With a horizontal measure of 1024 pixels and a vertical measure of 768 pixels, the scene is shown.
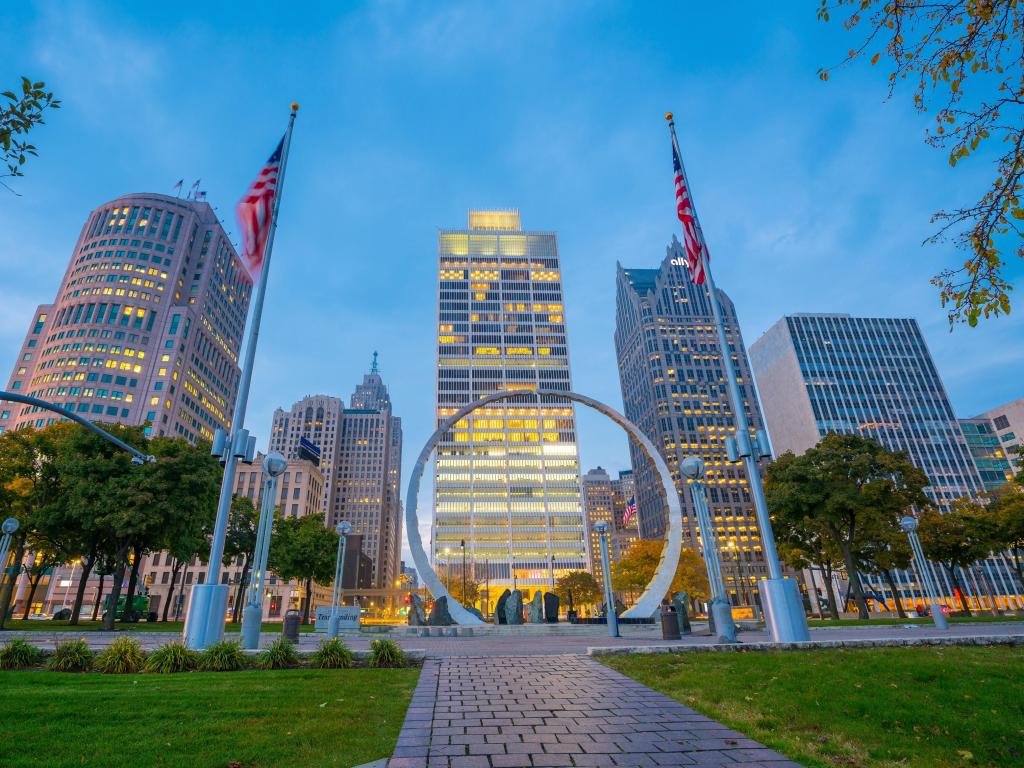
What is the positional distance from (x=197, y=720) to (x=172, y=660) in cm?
562

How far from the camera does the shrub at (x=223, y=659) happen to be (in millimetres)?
11086

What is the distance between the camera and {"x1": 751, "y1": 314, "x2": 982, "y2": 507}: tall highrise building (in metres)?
126

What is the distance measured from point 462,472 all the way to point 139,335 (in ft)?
252

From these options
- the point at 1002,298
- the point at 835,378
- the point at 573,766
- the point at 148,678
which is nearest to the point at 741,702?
the point at 573,766

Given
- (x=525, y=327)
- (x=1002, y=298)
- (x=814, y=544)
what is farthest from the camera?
(x=525, y=327)

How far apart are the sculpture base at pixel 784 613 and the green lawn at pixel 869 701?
1353 mm

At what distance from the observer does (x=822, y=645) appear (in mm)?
12859

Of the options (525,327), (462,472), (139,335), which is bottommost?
(462,472)

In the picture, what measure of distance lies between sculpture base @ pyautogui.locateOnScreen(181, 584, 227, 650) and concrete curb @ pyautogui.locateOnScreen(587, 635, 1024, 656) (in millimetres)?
9666

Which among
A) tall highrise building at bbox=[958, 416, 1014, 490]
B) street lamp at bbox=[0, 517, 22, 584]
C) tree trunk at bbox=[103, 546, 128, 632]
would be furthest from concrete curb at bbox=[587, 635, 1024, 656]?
tall highrise building at bbox=[958, 416, 1014, 490]

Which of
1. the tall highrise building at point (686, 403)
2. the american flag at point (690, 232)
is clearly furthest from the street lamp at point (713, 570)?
the tall highrise building at point (686, 403)

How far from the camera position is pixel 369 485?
197 metres

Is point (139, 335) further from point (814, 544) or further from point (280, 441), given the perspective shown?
point (814, 544)

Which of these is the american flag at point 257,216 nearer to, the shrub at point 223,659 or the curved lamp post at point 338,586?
the shrub at point 223,659
